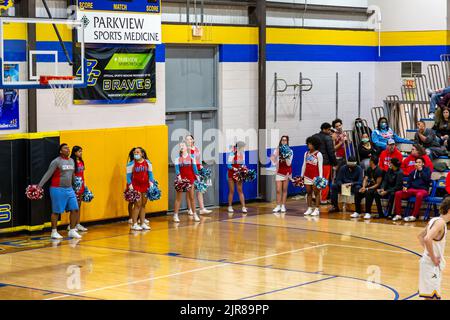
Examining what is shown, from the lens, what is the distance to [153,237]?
18500mm

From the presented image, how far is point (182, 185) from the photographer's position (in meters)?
20.3

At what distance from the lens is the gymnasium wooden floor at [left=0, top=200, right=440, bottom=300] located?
1348 centimetres

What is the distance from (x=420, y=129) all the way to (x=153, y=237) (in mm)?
7404

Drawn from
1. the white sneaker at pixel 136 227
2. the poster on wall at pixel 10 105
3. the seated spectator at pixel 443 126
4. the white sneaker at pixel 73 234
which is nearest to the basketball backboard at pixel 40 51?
the poster on wall at pixel 10 105

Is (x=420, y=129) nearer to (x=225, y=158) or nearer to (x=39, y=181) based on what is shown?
(x=225, y=158)

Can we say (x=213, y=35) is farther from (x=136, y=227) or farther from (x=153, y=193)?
(x=136, y=227)

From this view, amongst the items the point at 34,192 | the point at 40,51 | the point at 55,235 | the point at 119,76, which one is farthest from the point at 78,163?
the point at 119,76

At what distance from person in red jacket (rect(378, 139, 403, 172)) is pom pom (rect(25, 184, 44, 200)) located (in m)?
7.80

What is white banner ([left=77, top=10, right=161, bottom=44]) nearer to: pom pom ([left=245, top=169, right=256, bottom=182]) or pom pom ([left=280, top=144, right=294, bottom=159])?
pom pom ([left=245, top=169, right=256, bottom=182])

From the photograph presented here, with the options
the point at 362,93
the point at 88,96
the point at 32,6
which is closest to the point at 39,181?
the point at 88,96

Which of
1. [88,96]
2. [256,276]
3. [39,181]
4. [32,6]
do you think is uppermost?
[32,6]

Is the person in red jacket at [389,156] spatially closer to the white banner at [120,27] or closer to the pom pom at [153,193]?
the pom pom at [153,193]

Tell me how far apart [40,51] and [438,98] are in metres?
11.0

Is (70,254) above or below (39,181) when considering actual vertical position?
below
